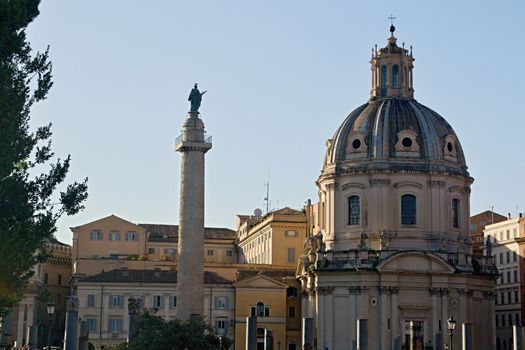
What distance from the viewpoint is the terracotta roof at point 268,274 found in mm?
89875

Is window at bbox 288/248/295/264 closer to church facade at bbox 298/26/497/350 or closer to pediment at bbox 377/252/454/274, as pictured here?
church facade at bbox 298/26/497/350

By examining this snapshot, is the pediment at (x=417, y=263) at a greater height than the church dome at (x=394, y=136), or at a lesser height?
lesser

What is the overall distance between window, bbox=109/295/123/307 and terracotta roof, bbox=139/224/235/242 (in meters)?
22.3

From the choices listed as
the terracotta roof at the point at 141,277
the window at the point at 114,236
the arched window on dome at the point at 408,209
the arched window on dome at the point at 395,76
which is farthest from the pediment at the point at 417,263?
the window at the point at 114,236

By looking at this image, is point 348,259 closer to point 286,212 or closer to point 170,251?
point 286,212

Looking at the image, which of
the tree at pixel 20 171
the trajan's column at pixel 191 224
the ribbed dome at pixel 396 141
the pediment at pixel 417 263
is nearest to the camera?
the tree at pixel 20 171

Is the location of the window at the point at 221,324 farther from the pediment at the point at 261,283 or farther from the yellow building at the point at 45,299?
the yellow building at the point at 45,299

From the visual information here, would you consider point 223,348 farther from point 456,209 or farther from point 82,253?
point 82,253

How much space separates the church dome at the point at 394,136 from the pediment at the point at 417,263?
7.02 meters

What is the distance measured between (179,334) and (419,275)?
29079mm

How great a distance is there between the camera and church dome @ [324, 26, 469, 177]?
274 feet

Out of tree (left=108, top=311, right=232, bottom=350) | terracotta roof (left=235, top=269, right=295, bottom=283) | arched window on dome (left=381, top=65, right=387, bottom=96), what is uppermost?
arched window on dome (left=381, top=65, right=387, bottom=96)

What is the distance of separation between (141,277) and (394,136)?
24.3 meters

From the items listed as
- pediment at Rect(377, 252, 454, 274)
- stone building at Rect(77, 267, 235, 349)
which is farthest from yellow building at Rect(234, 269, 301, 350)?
pediment at Rect(377, 252, 454, 274)
